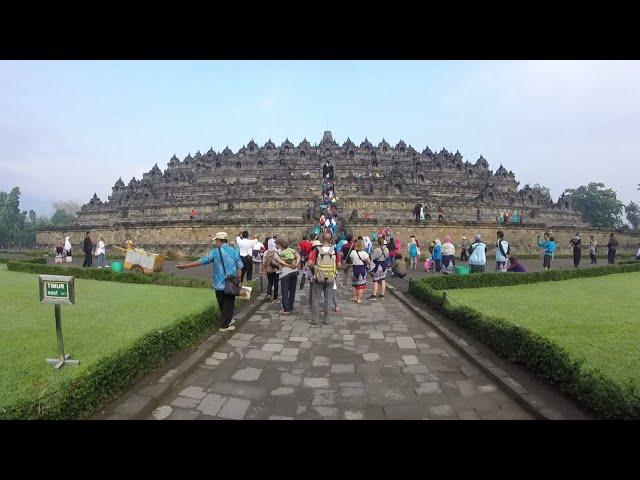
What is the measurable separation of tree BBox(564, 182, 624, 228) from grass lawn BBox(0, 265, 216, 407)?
63946 mm

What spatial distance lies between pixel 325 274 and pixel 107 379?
171 inches

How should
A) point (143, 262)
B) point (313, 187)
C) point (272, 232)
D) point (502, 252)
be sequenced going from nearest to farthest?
point (502, 252)
point (143, 262)
point (272, 232)
point (313, 187)

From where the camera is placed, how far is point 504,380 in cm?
452

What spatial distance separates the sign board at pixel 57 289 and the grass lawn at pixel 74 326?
736mm

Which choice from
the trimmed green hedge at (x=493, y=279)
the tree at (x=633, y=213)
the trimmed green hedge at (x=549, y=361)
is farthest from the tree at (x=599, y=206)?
the trimmed green hedge at (x=549, y=361)

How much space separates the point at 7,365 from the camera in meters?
4.12

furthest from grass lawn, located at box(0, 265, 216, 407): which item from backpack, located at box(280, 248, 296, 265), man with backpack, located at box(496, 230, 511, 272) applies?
man with backpack, located at box(496, 230, 511, 272)

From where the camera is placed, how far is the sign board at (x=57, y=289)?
4.37m

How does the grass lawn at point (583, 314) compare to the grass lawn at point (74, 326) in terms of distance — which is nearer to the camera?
the grass lawn at point (74, 326)

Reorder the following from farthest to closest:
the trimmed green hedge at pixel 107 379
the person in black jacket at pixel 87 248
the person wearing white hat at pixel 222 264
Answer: the person in black jacket at pixel 87 248
the person wearing white hat at pixel 222 264
the trimmed green hedge at pixel 107 379

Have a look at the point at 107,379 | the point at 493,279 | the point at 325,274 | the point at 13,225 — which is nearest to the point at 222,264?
the point at 325,274

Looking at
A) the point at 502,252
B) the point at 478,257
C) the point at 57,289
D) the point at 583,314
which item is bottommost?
the point at 583,314

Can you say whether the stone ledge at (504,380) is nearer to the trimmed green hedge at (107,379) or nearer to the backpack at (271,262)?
the backpack at (271,262)

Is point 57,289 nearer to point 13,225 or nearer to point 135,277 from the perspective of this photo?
point 135,277
